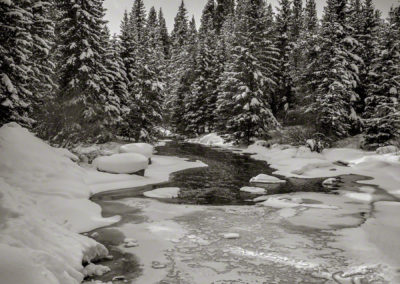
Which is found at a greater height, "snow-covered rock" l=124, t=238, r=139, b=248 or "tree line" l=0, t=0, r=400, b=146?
"tree line" l=0, t=0, r=400, b=146

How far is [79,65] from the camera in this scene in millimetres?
22031

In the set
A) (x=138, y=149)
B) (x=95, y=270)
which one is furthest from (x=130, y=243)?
(x=138, y=149)

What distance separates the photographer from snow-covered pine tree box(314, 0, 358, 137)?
84.4 feet

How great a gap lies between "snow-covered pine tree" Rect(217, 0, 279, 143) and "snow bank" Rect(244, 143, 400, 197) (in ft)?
19.5

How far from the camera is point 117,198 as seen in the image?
12984 mm

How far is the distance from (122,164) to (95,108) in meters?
8.06

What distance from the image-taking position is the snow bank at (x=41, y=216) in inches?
192

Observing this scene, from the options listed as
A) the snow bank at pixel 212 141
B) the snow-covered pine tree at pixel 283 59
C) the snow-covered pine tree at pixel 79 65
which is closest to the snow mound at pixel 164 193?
the snow-covered pine tree at pixel 79 65

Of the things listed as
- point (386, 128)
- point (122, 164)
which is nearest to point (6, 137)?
point (122, 164)

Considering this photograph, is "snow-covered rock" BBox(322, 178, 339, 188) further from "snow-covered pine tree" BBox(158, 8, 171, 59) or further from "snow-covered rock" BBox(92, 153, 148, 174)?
"snow-covered pine tree" BBox(158, 8, 171, 59)

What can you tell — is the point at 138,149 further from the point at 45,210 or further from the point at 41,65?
the point at 45,210

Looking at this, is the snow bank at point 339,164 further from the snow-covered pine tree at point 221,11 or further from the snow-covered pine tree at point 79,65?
the snow-covered pine tree at point 221,11

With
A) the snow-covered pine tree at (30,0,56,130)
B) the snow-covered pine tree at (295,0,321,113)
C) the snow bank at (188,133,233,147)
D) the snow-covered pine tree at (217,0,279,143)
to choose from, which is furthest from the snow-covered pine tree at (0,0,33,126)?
the snow bank at (188,133,233,147)

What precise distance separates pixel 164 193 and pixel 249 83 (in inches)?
831
